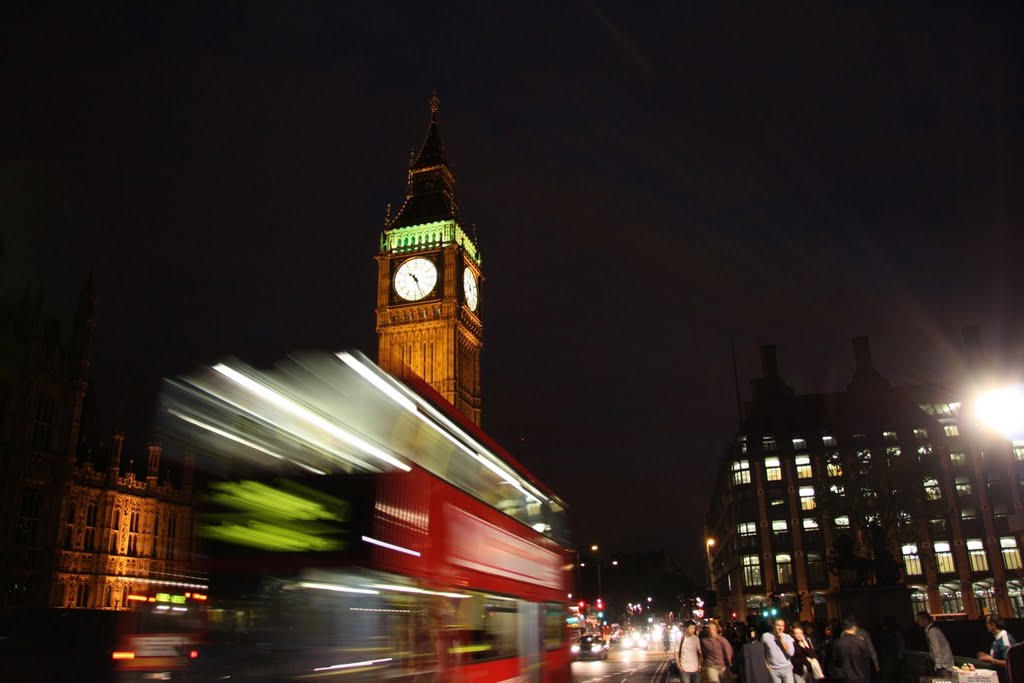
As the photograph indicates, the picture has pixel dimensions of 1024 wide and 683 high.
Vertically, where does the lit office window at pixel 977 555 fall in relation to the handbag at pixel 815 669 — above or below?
above

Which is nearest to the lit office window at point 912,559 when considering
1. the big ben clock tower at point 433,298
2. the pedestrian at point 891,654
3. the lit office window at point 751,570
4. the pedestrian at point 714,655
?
the lit office window at point 751,570

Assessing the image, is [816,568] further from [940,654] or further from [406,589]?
[406,589]

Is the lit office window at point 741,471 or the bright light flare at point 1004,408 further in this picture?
the lit office window at point 741,471

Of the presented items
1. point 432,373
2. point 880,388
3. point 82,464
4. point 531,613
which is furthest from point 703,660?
point 880,388

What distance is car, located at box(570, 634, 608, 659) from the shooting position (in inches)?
1676

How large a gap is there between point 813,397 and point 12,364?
73.1 meters

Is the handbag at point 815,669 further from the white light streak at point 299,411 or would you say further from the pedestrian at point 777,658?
the white light streak at point 299,411

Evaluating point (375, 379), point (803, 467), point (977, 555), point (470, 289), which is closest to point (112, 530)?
point (470, 289)

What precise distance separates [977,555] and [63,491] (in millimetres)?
72860

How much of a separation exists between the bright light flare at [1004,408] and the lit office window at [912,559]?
71.3 m

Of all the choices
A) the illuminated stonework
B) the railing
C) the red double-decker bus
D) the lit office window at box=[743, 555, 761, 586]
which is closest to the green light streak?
the red double-decker bus

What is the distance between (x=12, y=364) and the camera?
50.3 m

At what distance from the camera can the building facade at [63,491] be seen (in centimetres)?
4878

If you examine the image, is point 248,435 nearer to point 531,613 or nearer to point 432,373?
point 531,613
